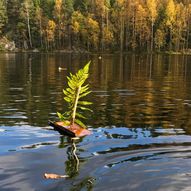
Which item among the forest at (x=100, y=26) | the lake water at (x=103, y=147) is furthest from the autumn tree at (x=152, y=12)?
the lake water at (x=103, y=147)

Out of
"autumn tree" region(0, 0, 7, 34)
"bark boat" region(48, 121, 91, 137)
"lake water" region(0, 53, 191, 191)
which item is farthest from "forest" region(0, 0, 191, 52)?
"bark boat" region(48, 121, 91, 137)

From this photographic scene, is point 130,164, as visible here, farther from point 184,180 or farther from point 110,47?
point 110,47

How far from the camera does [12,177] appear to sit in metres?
11.4

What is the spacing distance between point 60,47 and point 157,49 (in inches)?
1332

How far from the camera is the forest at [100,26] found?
137500 millimetres

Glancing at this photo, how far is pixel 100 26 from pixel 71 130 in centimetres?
13231

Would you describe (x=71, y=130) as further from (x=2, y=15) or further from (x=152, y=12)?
(x=2, y=15)

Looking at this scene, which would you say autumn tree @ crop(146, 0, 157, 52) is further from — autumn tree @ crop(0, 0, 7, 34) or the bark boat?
the bark boat

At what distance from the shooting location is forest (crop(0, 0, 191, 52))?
13750cm

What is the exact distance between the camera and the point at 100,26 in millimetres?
146000

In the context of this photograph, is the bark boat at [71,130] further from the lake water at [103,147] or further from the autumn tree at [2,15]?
the autumn tree at [2,15]

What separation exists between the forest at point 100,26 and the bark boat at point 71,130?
389 feet

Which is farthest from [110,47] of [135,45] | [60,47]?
[60,47]

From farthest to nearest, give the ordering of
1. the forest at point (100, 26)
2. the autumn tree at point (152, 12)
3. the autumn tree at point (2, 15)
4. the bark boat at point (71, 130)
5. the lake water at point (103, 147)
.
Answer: the autumn tree at point (2, 15), the forest at point (100, 26), the autumn tree at point (152, 12), the bark boat at point (71, 130), the lake water at point (103, 147)
